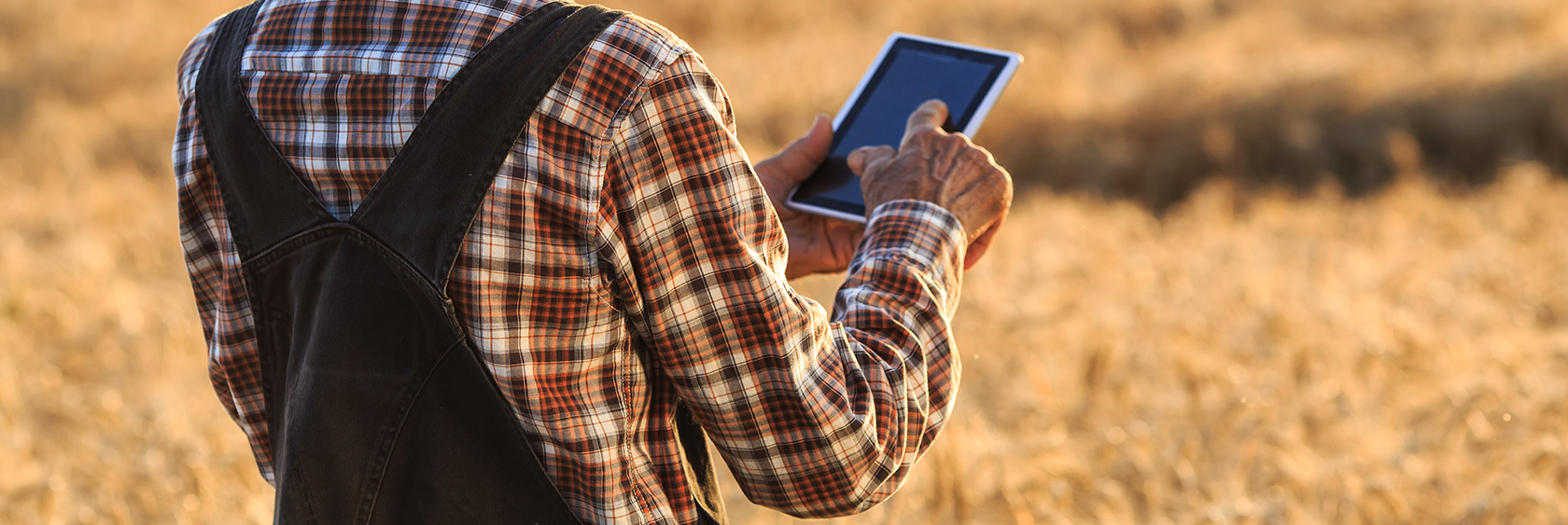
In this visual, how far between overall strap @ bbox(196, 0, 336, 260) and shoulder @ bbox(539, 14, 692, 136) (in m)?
0.30

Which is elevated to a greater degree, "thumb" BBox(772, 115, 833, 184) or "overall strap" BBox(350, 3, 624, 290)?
"overall strap" BBox(350, 3, 624, 290)

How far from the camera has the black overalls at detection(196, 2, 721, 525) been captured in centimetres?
112

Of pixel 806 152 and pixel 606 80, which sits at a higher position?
pixel 606 80

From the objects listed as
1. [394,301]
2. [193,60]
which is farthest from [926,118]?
[193,60]

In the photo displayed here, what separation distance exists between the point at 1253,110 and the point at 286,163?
792cm

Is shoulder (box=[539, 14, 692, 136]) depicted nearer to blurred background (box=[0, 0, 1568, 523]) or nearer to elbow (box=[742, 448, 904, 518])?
elbow (box=[742, 448, 904, 518])

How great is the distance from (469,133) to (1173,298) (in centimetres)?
375

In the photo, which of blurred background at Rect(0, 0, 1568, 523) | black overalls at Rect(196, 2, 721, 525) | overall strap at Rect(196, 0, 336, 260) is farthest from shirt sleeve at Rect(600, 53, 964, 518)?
blurred background at Rect(0, 0, 1568, 523)

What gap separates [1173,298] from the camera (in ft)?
14.4

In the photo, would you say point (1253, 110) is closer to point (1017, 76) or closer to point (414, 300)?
point (1017, 76)

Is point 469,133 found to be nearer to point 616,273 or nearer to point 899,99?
point 616,273

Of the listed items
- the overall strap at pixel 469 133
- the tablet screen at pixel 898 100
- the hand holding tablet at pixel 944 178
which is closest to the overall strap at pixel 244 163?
the overall strap at pixel 469 133

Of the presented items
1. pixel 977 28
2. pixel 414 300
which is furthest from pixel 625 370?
pixel 977 28

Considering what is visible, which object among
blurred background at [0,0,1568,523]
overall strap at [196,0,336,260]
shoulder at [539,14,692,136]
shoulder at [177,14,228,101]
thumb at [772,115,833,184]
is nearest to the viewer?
shoulder at [539,14,692,136]
